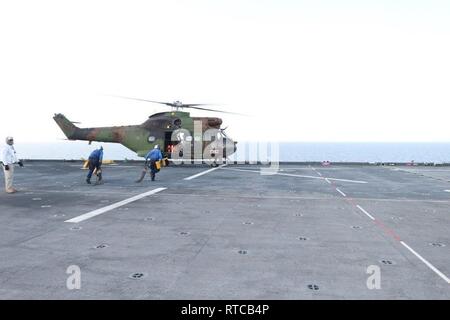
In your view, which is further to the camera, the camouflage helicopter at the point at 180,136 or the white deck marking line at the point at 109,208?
the camouflage helicopter at the point at 180,136

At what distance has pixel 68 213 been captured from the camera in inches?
408

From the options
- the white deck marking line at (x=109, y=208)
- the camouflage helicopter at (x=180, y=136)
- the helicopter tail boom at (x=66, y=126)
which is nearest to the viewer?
the white deck marking line at (x=109, y=208)

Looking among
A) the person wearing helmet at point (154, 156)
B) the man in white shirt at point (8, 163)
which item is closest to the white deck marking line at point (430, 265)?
the person wearing helmet at point (154, 156)

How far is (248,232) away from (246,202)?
433cm

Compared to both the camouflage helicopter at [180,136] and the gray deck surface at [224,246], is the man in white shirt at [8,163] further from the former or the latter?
the camouflage helicopter at [180,136]

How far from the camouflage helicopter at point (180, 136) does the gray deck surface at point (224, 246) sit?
13.8 meters

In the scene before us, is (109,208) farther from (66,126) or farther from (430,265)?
(66,126)

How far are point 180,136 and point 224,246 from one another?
20830 mm

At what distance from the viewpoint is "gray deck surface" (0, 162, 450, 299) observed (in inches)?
198

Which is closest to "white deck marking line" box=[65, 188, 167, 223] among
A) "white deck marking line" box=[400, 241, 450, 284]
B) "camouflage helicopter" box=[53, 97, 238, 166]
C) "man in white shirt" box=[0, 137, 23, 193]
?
"man in white shirt" box=[0, 137, 23, 193]

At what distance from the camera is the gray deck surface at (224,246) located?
16.5ft

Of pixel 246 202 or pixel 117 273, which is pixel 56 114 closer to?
pixel 246 202

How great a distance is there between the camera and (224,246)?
7.17 meters
